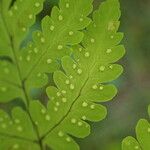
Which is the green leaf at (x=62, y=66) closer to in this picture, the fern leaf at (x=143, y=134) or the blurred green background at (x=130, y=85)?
the fern leaf at (x=143, y=134)

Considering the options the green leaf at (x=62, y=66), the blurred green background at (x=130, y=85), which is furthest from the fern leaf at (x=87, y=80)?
the blurred green background at (x=130, y=85)

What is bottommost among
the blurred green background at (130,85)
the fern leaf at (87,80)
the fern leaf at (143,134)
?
the blurred green background at (130,85)

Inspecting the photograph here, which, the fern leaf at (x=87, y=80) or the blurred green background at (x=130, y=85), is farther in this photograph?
the blurred green background at (x=130, y=85)

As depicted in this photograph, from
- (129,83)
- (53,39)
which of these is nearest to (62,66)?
(53,39)

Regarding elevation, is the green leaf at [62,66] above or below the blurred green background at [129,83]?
above

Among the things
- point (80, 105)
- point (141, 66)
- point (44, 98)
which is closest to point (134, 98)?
point (141, 66)
